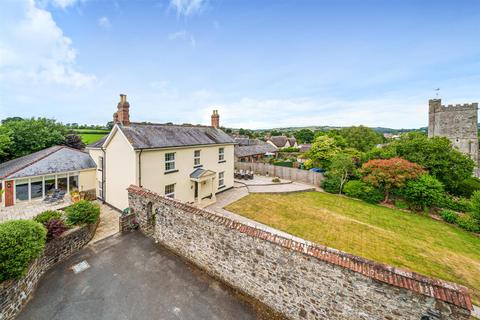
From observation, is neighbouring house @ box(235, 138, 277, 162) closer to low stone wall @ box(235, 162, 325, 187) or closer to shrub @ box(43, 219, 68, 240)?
low stone wall @ box(235, 162, 325, 187)

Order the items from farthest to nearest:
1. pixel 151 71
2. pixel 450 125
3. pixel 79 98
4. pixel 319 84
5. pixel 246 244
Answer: pixel 450 125 → pixel 319 84 → pixel 79 98 → pixel 151 71 → pixel 246 244

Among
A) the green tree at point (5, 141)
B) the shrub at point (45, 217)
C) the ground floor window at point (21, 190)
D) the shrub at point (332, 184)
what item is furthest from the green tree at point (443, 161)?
the green tree at point (5, 141)

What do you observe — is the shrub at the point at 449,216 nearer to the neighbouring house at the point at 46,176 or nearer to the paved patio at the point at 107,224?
the paved patio at the point at 107,224

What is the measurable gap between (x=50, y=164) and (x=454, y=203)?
32832 mm

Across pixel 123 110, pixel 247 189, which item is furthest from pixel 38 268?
pixel 247 189

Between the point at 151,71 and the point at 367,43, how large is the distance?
66.1 ft

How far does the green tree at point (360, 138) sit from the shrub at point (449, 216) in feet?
80.9

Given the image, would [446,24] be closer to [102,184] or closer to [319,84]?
[319,84]

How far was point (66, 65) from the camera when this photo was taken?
1516cm

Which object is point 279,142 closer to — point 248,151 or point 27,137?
point 248,151

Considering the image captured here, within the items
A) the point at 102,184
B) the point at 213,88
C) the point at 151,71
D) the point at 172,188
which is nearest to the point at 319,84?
the point at 213,88

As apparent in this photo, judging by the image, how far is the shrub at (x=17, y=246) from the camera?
15.6 ft

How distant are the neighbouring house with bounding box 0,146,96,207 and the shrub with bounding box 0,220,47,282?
34.3ft

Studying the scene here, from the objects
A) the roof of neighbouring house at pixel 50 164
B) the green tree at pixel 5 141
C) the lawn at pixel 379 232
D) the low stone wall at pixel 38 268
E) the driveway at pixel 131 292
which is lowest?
the lawn at pixel 379 232
